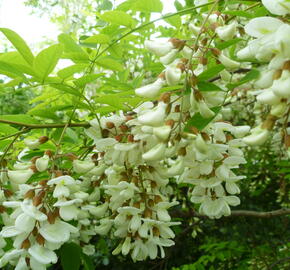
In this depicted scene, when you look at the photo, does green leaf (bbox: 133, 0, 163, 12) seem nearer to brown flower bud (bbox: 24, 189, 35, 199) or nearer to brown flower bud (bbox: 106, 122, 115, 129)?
brown flower bud (bbox: 106, 122, 115, 129)

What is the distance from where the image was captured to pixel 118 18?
138 centimetres

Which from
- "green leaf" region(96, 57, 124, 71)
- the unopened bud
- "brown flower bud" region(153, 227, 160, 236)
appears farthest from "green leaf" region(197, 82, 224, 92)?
"brown flower bud" region(153, 227, 160, 236)

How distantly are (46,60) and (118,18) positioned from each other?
14.0 inches

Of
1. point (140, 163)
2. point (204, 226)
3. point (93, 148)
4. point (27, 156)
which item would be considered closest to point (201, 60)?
point (140, 163)

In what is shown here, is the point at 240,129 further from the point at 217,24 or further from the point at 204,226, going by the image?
the point at 204,226

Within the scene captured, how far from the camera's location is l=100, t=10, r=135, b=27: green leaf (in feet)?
4.42

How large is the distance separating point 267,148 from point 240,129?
2.43 metres

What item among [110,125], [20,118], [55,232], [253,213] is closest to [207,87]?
[110,125]

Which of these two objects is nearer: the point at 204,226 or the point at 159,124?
the point at 159,124

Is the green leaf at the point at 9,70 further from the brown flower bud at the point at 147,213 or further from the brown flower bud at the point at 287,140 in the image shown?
the brown flower bud at the point at 287,140

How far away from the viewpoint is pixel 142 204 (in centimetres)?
138

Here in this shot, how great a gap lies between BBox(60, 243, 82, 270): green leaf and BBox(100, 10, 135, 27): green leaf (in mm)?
841

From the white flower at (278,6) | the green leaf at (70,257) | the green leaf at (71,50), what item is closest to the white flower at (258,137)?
the white flower at (278,6)

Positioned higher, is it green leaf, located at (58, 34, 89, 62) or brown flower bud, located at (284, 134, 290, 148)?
green leaf, located at (58, 34, 89, 62)
